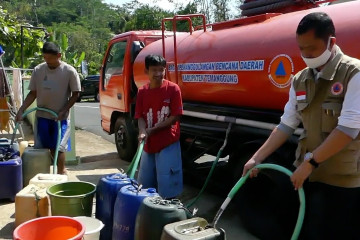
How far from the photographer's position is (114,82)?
6.82 meters

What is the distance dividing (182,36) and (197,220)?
313 cm

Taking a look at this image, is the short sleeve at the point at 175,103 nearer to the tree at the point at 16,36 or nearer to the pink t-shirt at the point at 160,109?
the pink t-shirt at the point at 160,109

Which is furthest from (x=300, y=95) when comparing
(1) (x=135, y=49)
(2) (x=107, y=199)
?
(1) (x=135, y=49)

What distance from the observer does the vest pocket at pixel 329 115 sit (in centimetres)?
213

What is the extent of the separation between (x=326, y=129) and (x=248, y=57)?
1.67 meters

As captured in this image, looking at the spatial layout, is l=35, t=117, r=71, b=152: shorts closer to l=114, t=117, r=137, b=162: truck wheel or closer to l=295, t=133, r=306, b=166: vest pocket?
l=114, t=117, r=137, b=162: truck wheel

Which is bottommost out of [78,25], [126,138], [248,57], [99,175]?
[99,175]

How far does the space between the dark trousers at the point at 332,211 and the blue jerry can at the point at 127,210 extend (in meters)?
1.13

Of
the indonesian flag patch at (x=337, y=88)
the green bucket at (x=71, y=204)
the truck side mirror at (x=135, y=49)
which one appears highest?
the truck side mirror at (x=135, y=49)

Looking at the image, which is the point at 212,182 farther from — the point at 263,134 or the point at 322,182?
the point at 322,182

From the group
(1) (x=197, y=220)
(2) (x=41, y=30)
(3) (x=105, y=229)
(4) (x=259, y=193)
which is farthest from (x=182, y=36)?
(2) (x=41, y=30)

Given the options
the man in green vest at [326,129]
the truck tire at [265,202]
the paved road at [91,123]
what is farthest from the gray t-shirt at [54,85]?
the paved road at [91,123]

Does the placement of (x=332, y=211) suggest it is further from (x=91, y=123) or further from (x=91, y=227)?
(x=91, y=123)

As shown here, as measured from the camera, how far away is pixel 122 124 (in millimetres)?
6898
